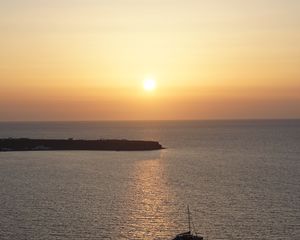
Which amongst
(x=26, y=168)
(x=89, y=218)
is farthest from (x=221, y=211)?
(x=26, y=168)

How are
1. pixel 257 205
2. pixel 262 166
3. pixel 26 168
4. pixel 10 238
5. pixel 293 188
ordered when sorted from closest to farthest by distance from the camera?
pixel 10 238, pixel 257 205, pixel 293 188, pixel 26 168, pixel 262 166

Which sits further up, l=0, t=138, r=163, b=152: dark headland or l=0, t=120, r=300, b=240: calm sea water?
l=0, t=138, r=163, b=152: dark headland

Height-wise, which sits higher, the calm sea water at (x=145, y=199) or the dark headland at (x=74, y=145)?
the dark headland at (x=74, y=145)

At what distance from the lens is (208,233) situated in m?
53.1

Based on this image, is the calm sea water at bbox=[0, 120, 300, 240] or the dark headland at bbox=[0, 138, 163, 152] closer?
the calm sea water at bbox=[0, 120, 300, 240]

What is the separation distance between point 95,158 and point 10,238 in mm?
89577

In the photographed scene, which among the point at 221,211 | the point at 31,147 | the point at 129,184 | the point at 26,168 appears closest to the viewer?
the point at 221,211

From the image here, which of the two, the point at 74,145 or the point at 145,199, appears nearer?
the point at 145,199

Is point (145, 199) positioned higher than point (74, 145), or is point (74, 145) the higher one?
point (74, 145)

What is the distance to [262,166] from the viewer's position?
122375 millimetres

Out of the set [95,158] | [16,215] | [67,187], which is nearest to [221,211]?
[16,215]

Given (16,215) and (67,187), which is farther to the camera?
(67,187)

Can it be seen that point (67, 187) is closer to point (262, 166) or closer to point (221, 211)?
point (221, 211)

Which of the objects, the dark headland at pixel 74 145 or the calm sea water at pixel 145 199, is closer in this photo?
the calm sea water at pixel 145 199
